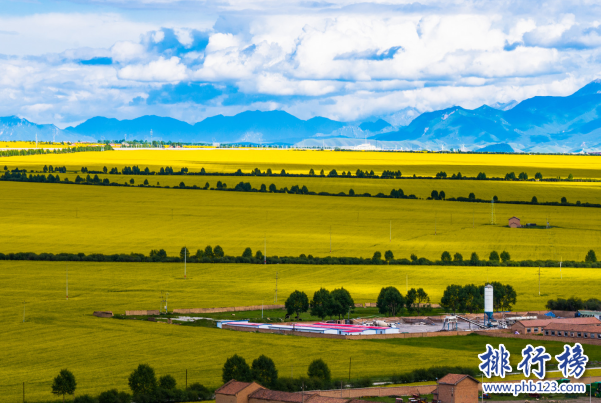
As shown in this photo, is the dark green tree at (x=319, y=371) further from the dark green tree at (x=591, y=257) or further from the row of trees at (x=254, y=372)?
the dark green tree at (x=591, y=257)

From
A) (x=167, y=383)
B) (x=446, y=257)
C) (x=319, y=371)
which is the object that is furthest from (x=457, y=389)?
(x=446, y=257)

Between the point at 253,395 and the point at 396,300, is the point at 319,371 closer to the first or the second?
the point at 253,395

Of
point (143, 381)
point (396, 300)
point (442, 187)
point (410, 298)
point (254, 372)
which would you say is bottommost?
point (143, 381)

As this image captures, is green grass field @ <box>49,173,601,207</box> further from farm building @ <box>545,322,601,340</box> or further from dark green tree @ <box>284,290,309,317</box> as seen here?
dark green tree @ <box>284,290,309,317</box>

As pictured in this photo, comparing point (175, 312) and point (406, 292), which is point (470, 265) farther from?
point (175, 312)

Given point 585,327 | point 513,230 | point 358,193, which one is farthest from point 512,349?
point 358,193

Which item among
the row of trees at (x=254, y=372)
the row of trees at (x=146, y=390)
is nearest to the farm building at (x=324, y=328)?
the row of trees at (x=254, y=372)
